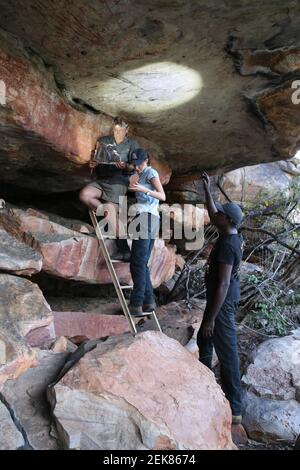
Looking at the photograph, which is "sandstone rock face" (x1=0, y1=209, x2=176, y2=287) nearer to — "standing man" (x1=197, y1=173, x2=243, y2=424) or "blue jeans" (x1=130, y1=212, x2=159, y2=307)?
"blue jeans" (x1=130, y1=212, x2=159, y2=307)

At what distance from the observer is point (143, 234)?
4.01 m

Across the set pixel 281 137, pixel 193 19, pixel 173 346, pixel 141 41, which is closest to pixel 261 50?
pixel 193 19

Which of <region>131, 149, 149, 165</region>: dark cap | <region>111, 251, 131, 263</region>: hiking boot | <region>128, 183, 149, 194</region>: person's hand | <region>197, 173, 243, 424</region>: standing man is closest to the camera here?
<region>197, 173, 243, 424</region>: standing man

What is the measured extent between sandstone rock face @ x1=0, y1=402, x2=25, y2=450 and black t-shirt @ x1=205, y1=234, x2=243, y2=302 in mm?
2040

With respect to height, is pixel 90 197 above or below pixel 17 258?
above

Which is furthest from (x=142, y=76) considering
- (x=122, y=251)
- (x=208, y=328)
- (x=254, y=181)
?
(x=254, y=181)

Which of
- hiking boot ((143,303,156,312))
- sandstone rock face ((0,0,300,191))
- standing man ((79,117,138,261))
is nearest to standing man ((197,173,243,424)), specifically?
hiking boot ((143,303,156,312))

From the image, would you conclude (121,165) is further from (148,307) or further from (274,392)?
(274,392)

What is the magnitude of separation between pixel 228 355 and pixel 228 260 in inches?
34.2

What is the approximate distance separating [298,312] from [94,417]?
4.80 m

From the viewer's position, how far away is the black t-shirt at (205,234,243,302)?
3.58 meters

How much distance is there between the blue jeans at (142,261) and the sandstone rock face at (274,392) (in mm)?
1651

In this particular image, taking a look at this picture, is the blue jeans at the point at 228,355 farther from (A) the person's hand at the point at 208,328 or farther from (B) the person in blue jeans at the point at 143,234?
(B) the person in blue jeans at the point at 143,234

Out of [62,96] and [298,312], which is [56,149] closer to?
[62,96]
